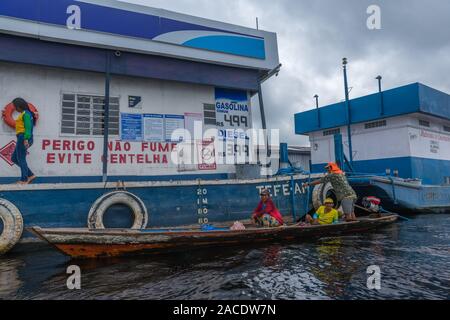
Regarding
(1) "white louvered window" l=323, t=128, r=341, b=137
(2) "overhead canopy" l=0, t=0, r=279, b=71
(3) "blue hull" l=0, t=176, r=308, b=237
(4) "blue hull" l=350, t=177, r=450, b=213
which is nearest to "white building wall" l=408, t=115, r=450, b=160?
(4) "blue hull" l=350, t=177, r=450, b=213

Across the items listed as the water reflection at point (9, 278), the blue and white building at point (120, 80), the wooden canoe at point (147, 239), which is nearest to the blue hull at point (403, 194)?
the wooden canoe at point (147, 239)

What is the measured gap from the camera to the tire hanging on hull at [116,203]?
8.36m

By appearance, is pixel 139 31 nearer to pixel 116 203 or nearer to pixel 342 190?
pixel 116 203

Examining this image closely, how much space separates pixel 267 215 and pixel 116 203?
160 inches

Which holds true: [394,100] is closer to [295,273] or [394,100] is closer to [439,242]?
[439,242]

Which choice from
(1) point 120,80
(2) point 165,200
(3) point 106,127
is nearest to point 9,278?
(2) point 165,200

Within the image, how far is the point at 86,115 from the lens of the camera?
9836 millimetres

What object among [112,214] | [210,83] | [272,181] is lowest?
[112,214]

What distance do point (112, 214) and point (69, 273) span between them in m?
2.57

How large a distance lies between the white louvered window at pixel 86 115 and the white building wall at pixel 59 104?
Result: 147 mm

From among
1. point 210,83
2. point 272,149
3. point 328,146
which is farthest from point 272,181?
point 328,146

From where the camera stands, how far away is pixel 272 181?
35.7ft

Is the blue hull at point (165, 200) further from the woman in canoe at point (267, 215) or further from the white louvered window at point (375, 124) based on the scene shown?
the white louvered window at point (375, 124)

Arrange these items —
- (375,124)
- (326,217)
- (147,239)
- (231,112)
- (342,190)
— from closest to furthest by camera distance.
Result: (147,239), (326,217), (342,190), (231,112), (375,124)
